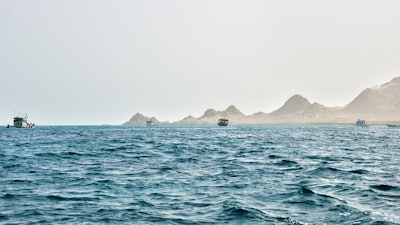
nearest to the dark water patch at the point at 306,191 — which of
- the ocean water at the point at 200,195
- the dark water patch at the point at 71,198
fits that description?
the ocean water at the point at 200,195

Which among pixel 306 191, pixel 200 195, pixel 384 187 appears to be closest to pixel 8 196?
pixel 200 195

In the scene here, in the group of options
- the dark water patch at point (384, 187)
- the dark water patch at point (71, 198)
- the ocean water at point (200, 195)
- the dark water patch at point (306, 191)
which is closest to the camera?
the ocean water at point (200, 195)

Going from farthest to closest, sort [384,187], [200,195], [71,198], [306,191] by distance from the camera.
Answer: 1. [384,187]
2. [306,191]
3. [200,195]
4. [71,198]

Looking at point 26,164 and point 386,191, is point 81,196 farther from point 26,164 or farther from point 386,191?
point 26,164

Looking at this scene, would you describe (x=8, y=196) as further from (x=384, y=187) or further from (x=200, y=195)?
(x=384, y=187)

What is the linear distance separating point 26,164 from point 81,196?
18301 mm

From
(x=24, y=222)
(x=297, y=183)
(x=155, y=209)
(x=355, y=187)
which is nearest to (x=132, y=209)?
(x=155, y=209)

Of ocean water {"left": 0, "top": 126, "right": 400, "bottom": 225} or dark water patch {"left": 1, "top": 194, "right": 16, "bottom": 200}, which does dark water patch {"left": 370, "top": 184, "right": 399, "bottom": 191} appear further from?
dark water patch {"left": 1, "top": 194, "right": 16, "bottom": 200}

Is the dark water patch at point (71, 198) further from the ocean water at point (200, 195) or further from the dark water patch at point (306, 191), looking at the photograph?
the dark water patch at point (306, 191)

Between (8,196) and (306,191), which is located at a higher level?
(306,191)

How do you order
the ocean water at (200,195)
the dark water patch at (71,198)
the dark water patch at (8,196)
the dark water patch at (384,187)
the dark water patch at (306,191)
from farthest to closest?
the dark water patch at (384,187), the dark water patch at (306,191), the dark water patch at (8,196), the dark water patch at (71,198), the ocean water at (200,195)

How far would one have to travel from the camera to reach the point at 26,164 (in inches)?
1415

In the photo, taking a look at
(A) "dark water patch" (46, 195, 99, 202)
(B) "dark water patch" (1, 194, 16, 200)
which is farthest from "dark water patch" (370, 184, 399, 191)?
(B) "dark water patch" (1, 194, 16, 200)

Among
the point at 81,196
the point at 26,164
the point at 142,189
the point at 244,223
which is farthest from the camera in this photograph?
the point at 26,164
